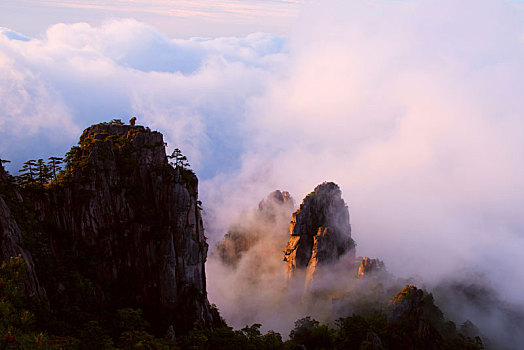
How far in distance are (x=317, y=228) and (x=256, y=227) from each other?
5088cm

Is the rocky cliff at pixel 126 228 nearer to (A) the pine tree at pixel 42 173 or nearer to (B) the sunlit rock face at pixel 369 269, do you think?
(A) the pine tree at pixel 42 173

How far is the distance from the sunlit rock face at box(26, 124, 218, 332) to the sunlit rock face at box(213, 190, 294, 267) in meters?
98.4

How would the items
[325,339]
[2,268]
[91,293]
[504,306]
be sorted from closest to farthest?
[2,268]
[91,293]
[325,339]
[504,306]

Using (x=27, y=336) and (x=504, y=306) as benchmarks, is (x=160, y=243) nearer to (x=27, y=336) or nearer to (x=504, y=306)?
(x=27, y=336)

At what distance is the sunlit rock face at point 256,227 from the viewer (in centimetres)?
17225

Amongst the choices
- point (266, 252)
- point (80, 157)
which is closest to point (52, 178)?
point (80, 157)

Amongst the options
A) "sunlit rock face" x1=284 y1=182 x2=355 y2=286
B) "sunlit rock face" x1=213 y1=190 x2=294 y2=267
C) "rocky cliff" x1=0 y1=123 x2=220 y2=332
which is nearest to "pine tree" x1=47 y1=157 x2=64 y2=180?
"rocky cliff" x1=0 y1=123 x2=220 y2=332

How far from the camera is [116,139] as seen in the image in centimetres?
6981

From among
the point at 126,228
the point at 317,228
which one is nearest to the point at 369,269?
the point at 317,228

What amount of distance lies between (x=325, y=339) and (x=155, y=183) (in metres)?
43.1

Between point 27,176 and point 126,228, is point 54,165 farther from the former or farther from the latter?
point 126,228

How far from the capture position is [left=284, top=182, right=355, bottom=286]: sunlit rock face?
124 metres

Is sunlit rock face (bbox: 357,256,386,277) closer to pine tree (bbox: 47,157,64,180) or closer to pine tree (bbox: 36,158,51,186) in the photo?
pine tree (bbox: 47,157,64,180)

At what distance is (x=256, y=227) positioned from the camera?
575 ft
